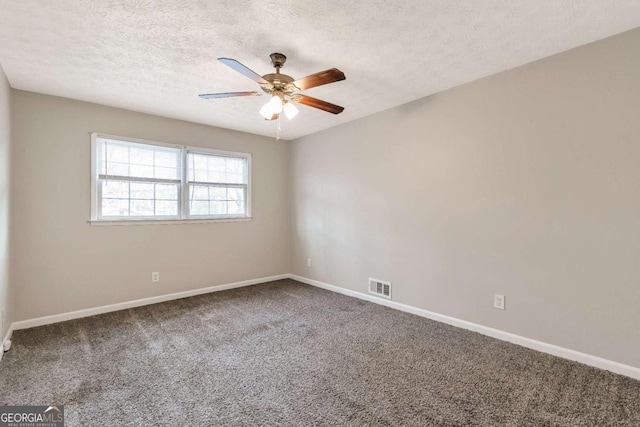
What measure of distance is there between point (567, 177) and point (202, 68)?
315 cm

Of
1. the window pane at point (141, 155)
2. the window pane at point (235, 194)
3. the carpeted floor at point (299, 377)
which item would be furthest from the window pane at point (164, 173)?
the carpeted floor at point (299, 377)

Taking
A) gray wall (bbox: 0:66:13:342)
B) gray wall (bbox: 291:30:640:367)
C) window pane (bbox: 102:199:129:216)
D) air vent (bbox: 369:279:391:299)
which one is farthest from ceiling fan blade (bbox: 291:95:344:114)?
window pane (bbox: 102:199:129:216)

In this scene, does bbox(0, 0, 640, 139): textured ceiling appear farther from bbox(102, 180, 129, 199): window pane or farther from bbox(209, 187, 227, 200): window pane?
bbox(209, 187, 227, 200): window pane

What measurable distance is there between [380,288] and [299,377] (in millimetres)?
1911

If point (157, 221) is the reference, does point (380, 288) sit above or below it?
below

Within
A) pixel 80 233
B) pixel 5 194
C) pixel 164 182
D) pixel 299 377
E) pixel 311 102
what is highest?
pixel 311 102

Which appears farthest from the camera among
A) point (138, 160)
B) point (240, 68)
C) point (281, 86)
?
point (138, 160)

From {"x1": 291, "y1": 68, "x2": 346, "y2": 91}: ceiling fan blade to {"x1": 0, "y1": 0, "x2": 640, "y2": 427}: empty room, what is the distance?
0.05 m

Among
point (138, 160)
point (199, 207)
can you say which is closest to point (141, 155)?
point (138, 160)

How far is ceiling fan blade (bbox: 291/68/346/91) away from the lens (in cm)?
200

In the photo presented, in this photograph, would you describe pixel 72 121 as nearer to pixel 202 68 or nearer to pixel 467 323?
pixel 202 68

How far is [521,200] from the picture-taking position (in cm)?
266

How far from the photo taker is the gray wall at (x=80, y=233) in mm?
3096

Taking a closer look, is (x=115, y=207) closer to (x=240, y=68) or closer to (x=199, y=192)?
(x=199, y=192)
